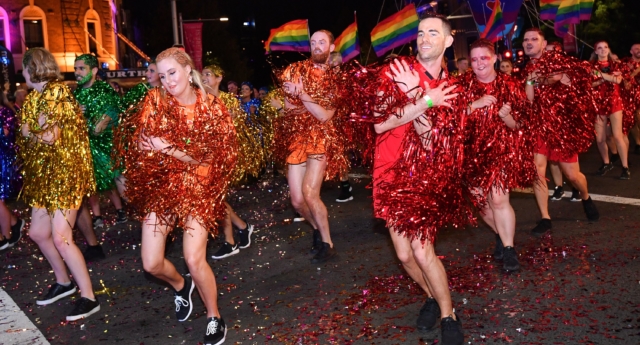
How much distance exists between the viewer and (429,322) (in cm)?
441

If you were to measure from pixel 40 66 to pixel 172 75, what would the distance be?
148 cm

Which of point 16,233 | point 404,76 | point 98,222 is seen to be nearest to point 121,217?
point 98,222

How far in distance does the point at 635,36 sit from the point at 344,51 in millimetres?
24573

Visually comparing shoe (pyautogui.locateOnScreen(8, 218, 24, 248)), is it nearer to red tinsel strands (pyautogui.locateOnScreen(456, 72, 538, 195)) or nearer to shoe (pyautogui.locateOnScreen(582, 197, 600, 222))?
red tinsel strands (pyautogui.locateOnScreen(456, 72, 538, 195))

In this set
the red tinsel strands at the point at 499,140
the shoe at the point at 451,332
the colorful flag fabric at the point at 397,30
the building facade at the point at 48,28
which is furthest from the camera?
the building facade at the point at 48,28

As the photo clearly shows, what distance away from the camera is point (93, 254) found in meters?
7.11

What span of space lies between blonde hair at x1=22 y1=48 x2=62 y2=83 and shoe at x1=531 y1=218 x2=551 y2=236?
4592 mm

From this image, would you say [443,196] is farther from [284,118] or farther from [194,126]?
[284,118]

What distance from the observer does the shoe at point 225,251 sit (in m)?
6.82

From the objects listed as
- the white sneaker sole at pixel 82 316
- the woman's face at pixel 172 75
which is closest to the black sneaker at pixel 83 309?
the white sneaker sole at pixel 82 316

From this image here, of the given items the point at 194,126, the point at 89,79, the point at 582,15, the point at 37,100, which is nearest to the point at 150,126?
the point at 194,126

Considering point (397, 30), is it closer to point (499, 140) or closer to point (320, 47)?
point (320, 47)

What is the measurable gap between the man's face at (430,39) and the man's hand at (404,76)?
13cm

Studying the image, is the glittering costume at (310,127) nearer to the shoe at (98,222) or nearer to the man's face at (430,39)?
the man's face at (430,39)
